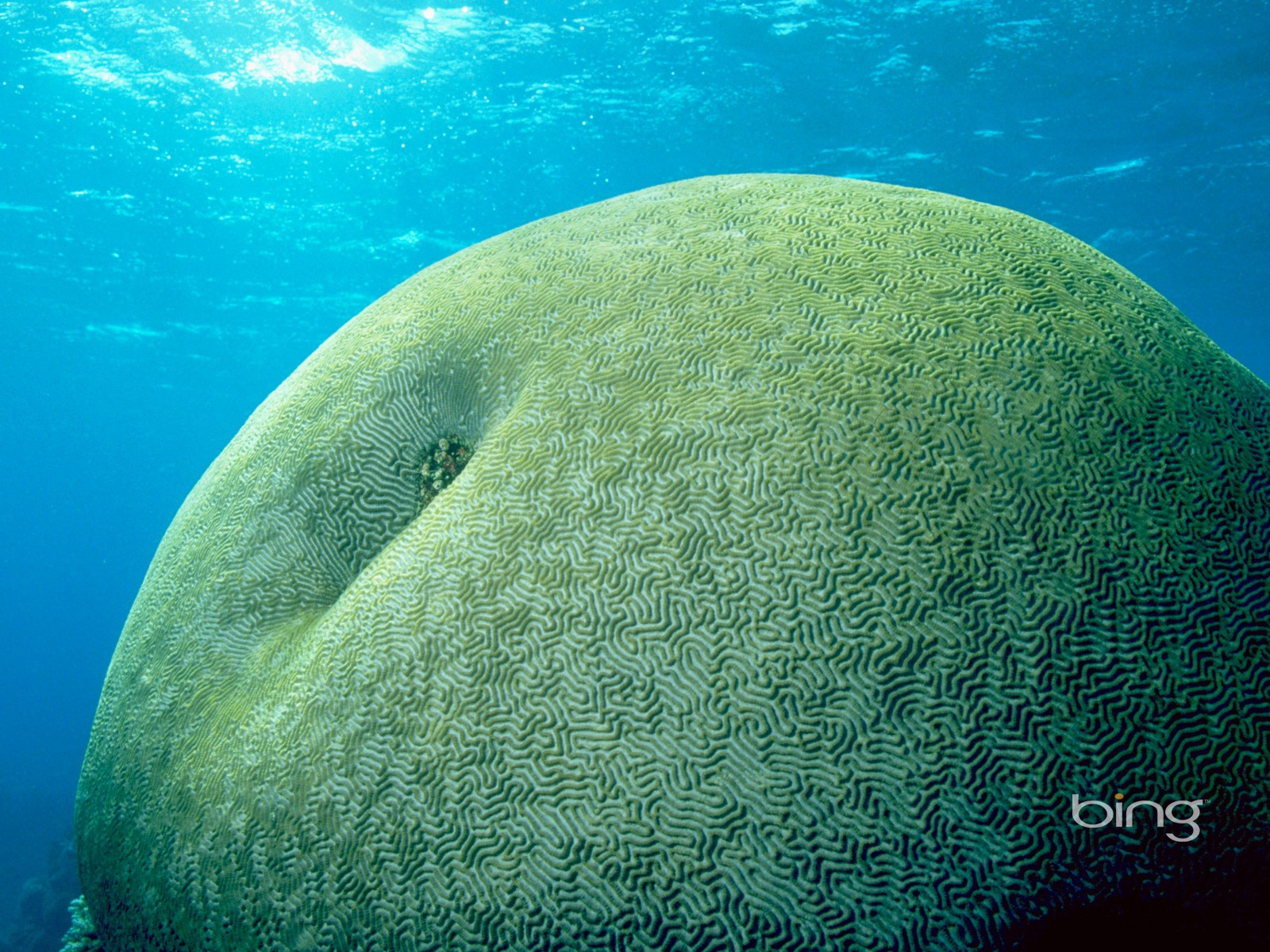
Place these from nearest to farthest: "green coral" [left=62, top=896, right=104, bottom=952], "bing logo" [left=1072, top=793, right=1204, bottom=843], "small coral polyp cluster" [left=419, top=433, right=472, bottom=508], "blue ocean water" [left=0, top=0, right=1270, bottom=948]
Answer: "bing logo" [left=1072, top=793, right=1204, bottom=843], "small coral polyp cluster" [left=419, top=433, right=472, bottom=508], "green coral" [left=62, top=896, right=104, bottom=952], "blue ocean water" [left=0, top=0, right=1270, bottom=948]

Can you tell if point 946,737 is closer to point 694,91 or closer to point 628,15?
point 628,15

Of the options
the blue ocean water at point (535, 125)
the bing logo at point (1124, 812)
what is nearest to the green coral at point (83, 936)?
the bing logo at point (1124, 812)

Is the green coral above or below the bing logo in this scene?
below

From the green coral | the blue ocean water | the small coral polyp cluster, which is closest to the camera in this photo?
the small coral polyp cluster

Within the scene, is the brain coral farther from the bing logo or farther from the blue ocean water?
the blue ocean water

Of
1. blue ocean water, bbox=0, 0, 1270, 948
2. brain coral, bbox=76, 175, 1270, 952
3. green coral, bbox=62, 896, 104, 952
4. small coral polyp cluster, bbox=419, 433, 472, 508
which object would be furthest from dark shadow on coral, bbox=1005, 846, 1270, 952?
blue ocean water, bbox=0, 0, 1270, 948

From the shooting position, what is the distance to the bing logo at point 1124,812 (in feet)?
5.02

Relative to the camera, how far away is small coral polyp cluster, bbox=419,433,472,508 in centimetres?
243

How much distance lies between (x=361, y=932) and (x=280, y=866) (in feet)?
1.00

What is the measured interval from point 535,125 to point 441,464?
19.5m

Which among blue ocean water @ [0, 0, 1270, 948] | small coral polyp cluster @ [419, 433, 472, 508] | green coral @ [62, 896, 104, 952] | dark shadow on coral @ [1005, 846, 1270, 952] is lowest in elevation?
green coral @ [62, 896, 104, 952]

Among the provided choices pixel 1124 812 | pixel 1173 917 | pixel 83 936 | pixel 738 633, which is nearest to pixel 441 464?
pixel 738 633

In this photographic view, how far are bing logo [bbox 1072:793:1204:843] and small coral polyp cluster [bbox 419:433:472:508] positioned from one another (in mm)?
1963

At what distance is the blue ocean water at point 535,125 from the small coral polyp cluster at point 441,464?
15.5 meters
